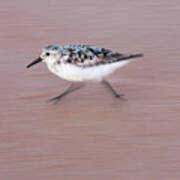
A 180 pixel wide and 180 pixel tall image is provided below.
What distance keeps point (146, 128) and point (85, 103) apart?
95 cm

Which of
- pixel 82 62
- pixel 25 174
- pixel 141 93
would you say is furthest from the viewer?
pixel 141 93

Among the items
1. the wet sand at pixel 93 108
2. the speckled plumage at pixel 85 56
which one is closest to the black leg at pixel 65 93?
the wet sand at pixel 93 108

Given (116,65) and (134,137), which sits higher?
(116,65)

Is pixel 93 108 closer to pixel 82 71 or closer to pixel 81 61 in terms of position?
pixel 82 71

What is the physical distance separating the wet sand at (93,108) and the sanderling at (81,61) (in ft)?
1.36

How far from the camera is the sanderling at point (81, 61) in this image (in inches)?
275

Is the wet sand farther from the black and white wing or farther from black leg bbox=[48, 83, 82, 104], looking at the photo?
the black and white wing

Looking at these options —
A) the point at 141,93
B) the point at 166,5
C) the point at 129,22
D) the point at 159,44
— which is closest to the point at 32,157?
the point at 141,93

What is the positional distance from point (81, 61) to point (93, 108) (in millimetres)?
586

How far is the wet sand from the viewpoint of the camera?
236 inches

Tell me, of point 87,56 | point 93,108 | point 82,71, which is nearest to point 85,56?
point 87,56

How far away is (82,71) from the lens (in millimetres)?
6996

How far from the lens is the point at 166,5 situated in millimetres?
11648

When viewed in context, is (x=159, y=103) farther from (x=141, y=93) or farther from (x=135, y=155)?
(x=135, y=155)
